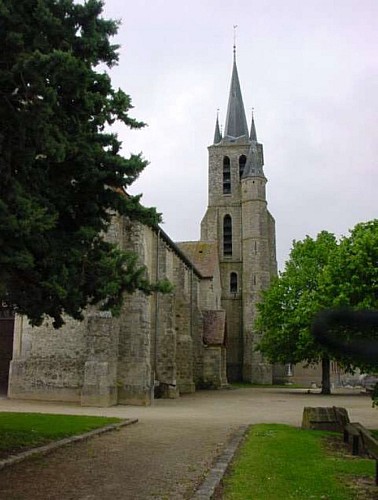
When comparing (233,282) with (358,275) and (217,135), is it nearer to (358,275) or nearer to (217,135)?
(217,135)

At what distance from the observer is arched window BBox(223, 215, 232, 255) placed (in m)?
57.9

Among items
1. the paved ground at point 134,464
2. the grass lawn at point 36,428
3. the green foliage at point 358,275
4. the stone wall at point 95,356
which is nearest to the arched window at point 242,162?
the stone wall at point 95,356

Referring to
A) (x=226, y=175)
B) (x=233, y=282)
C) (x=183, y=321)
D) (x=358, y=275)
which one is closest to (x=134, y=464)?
(x=358, y=275)

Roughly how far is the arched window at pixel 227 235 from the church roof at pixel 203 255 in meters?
6.58

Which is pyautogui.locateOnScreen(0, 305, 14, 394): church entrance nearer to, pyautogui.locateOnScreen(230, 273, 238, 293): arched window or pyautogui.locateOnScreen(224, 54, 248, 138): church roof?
pyautogui.locateOnScreen(230, 273, 238, 293): arched window

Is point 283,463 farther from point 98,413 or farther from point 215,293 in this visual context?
point 215,293

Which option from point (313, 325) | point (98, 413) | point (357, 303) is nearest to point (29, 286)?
point (313, 325)

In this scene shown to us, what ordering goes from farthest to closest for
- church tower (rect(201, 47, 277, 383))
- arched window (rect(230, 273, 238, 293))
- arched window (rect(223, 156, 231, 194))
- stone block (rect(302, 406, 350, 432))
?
arched window (rect(223, 156, 231, 194)), arched window (rect(230, 273, 238, 293)), church tower (rect(201, 47, 277, 383)), stone block (rect(302, 406, 350, 432))

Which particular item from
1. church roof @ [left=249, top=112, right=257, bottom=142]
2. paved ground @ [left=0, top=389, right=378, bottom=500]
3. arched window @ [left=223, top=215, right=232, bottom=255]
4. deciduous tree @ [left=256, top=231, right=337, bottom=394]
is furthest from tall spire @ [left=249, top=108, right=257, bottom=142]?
paved ground @ [left=0, top=389, right=378, bottom=500]

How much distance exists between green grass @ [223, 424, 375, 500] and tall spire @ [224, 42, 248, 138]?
55.0 metres

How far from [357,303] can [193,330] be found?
78.1 feet

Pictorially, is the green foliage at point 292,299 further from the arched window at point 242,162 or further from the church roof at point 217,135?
the church roof at point 217,135

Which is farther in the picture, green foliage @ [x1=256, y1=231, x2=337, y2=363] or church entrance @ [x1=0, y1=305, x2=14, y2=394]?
green foliage @ [x1=256, y1=231, x2=337, y2=363]

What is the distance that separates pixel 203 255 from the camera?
161 feet
